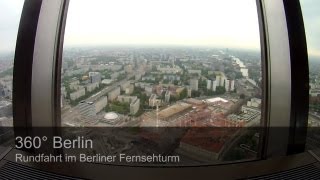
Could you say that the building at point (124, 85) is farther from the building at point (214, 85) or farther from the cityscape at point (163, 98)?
the building at point (214, 85)

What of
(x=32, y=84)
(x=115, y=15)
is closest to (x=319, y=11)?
(x=115, y=15)

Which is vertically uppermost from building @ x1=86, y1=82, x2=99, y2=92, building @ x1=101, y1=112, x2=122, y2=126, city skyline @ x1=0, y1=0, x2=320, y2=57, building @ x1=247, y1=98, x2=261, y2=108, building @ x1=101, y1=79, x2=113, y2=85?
city skyline @ x1=0, y1=0, x2=320, y2=57

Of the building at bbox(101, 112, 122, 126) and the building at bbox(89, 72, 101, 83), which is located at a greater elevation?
the building at bbox(89, 72, 101, 83)

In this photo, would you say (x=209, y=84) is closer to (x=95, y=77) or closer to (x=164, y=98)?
(x=164, y=98)

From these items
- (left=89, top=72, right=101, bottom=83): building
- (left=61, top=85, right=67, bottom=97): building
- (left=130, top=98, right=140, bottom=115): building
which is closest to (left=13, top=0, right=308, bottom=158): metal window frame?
(left=61, top=85, right=67, bottom=97): building

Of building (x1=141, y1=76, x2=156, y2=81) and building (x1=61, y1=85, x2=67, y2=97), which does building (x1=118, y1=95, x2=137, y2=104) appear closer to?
building (x1=141, y1=76, x2=156, y2=81)

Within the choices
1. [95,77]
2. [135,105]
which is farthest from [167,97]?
[95,77]

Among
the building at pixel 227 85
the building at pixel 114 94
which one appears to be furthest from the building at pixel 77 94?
the building at pixel 227 85
